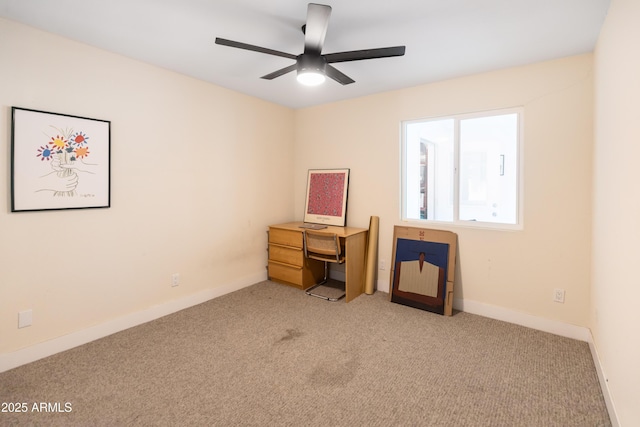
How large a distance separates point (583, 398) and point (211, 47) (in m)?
3.59

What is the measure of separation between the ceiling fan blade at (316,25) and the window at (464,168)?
71.0 inches

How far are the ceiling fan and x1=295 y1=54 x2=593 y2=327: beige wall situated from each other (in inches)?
58.6

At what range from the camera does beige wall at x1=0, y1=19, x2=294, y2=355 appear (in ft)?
7.13

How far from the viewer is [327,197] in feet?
13.5

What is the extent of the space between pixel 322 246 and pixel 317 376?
1565 millimetres

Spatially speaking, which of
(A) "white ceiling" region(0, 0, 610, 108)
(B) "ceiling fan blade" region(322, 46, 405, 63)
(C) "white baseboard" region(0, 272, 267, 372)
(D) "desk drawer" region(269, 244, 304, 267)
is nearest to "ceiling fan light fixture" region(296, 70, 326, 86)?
(B) "ceiling fan blade" region(322, 46, 405, 63)

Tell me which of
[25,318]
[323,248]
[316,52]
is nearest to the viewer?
[316,52]

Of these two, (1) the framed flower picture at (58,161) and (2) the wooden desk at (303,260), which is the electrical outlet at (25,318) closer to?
(1) the framed flower picture at (58,161)

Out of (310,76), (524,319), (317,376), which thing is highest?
(310,76)

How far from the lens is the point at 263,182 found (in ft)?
13.4

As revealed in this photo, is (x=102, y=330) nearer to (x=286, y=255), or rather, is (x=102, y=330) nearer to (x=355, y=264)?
(x=286, y=255)

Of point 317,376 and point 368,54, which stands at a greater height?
point 368,54

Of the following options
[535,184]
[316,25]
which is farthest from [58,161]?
[535,184]

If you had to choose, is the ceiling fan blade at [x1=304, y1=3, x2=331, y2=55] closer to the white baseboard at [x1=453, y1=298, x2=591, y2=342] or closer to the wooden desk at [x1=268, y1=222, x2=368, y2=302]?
the wooden desk at [x1=268, y1=222, x2=368, y2=302]
